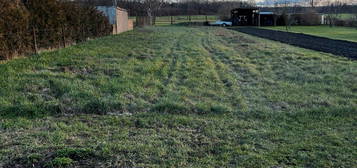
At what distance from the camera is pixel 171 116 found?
4.81 meters

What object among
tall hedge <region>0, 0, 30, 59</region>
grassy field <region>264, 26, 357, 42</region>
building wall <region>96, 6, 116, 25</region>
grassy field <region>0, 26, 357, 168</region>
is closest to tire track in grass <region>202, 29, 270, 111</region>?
grassy field <region>0, 26, 357, 168</region>

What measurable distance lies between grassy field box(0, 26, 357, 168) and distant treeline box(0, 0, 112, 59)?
1.29 metres

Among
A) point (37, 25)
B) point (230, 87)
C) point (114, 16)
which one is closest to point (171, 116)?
point (230, 87)

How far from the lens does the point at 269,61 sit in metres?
10.8

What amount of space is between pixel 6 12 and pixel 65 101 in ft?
16.7

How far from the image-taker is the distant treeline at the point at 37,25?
871cm

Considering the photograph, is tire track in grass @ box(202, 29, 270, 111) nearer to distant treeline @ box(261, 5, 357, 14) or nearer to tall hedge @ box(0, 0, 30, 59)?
tall hedge @ box(0, 0, 30, 59)

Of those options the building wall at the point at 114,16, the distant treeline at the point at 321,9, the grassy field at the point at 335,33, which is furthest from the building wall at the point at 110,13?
the distant treeline at the point at 321,9

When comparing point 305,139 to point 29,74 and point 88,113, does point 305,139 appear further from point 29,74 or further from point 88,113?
point 29,74

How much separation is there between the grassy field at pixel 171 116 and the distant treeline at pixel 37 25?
4.23ft

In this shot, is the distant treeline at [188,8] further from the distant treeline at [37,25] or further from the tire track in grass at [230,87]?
the tire track in grass at [230,87]

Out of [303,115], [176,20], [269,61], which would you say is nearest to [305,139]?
[303,115]

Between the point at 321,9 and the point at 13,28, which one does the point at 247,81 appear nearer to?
the point at 13,28

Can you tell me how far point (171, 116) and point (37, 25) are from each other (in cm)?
814
